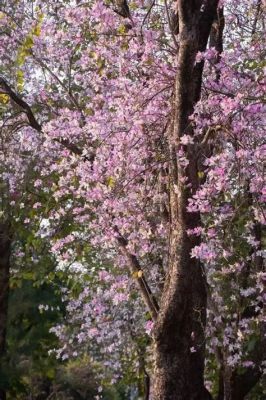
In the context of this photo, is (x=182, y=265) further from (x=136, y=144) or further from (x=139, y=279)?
(x=139, y=279)

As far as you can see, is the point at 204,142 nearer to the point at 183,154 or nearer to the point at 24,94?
the point at 183,154

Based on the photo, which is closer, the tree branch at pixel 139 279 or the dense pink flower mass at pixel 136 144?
the dense pink flower mass at pixel 136 144

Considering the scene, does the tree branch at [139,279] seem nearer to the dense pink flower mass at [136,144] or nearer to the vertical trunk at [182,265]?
the dense pink flower mass at [136,144]

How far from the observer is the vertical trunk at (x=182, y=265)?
675cm

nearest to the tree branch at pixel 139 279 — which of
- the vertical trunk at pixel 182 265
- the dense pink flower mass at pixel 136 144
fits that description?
the dense pink flower mass at pixel 136 144

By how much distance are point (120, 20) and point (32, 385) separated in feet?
73.1

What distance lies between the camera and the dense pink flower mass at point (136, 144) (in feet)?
22.3

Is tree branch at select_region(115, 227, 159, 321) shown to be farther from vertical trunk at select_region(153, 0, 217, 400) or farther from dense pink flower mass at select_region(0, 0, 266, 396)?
vertical trunk at select_region(153, 0, 217, 400)

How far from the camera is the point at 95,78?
29.2ft

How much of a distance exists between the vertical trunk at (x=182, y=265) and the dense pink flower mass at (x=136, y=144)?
4.7 inches

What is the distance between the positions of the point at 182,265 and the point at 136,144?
1661 millimetres

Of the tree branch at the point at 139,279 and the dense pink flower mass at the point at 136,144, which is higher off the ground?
the dense pink flower mass at the point at 136,144

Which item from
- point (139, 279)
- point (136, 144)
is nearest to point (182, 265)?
point (136, 144)

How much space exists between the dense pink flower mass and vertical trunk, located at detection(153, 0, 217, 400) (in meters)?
0.12
